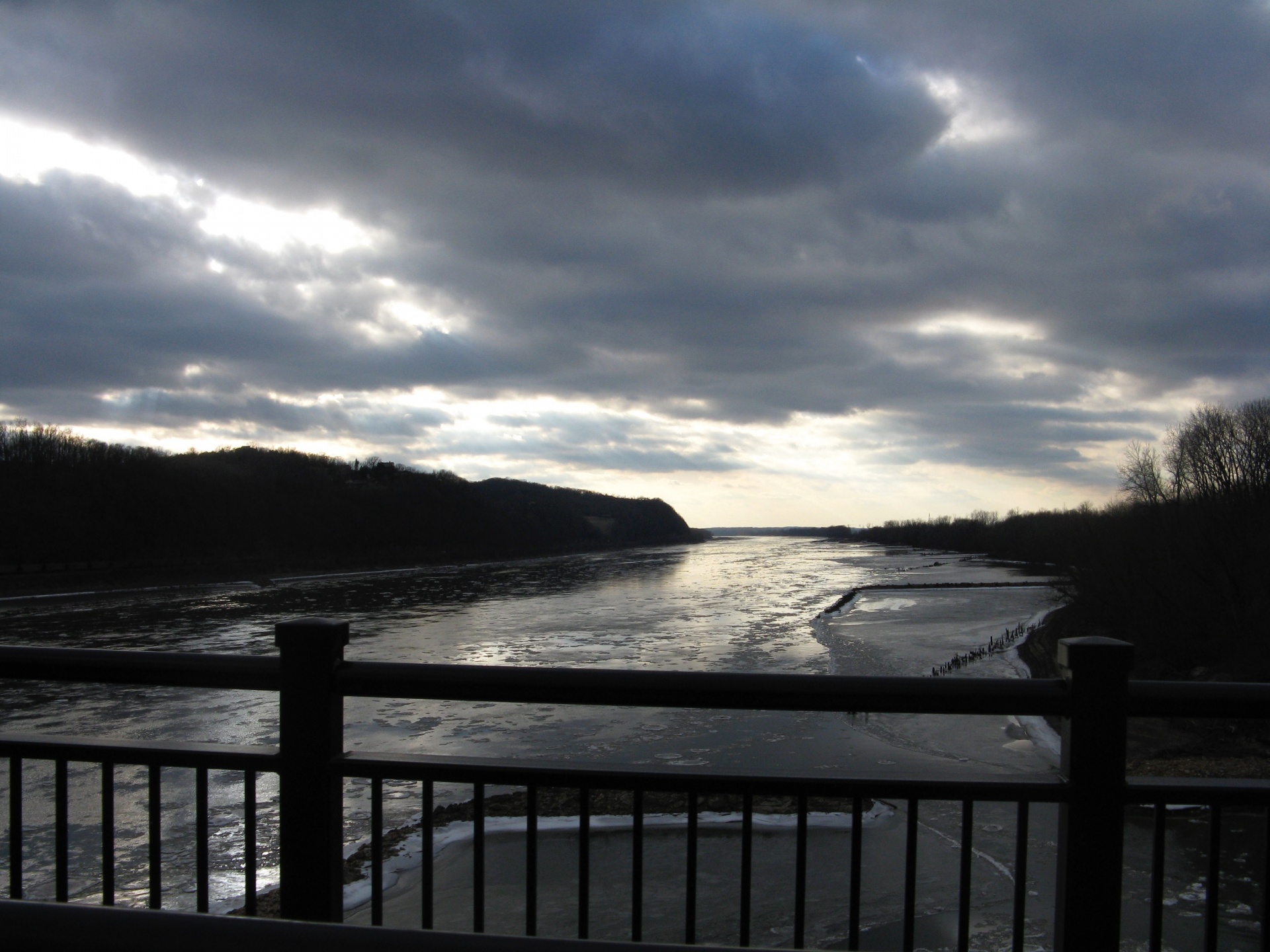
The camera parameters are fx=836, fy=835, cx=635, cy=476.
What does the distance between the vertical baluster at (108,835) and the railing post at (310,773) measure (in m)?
0.62

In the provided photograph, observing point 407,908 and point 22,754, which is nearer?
point 22,754

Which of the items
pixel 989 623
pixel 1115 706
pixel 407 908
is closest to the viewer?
pixel 1115 706

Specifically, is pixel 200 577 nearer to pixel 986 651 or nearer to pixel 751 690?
pixel 986 651

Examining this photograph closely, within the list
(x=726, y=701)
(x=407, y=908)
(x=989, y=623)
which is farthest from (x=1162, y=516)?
(x=726, y=701)

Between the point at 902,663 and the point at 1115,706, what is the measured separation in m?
26.9

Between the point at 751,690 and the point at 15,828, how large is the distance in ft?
9.02

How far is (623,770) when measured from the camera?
104 inches

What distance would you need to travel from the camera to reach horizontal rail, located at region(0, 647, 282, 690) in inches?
113

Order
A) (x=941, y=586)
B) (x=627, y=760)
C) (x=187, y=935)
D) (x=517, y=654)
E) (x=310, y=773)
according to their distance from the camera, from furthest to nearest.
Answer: (x=941, y=586)
(x=517, y=654)
(x=627, y=760)
(x=310, y=773)
(x=187, y=935)

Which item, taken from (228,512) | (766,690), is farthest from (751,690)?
(228,512)

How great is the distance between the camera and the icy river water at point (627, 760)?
8211 mm

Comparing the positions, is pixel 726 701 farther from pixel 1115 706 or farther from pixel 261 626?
pixel 261 626

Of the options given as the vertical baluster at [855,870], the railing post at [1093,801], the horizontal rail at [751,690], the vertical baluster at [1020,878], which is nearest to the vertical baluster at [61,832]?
the horizontal rail at [751,690]

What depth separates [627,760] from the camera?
1395 cm
